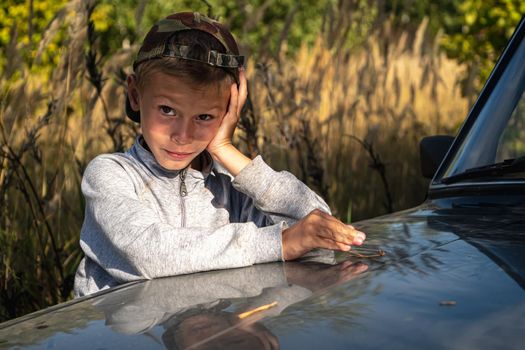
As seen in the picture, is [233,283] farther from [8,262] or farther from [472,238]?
[8,262]

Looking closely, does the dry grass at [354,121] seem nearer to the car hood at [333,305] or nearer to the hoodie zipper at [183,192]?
the hoodie zipper at [183,192]

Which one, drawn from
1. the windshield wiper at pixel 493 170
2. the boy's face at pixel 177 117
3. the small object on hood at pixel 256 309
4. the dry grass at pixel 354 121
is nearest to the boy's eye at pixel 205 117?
the boy's face at pixel 177 117

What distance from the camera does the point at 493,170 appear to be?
2.50 metres

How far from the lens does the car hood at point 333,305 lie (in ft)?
4.62

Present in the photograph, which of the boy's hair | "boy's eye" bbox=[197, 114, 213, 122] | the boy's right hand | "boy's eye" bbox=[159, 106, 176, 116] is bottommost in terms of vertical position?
the boy's right hand

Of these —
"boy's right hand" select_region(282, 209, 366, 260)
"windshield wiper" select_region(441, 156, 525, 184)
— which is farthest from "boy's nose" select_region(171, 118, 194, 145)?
"windshield wiper" select_region(441, 156, 525, 184)

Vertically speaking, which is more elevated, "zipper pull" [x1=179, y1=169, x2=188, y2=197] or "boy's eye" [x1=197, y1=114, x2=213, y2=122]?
"boy's eye" [x1=197, y1=114, x2=213, y2=122]

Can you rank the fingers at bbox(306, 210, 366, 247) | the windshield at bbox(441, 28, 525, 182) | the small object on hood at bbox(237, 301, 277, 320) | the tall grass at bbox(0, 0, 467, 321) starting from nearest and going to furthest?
the small object on hood at bbox(237, 301, 277, 320) → the fingers at bbox(306, 210, 366, 247) → the windshield at bbox(441, 28, 525, 182) → the tall grass at bbox(0, 0, 467, 321)

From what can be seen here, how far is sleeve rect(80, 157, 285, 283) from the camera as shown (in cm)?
207

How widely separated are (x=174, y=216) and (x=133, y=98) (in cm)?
36

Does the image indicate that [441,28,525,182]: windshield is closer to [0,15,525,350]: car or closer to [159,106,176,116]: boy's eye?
[0,15,525,350]: car

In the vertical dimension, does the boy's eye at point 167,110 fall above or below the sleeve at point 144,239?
above

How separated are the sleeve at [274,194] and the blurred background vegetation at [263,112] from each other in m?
1.21

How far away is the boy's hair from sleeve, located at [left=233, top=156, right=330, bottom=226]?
26 cm
